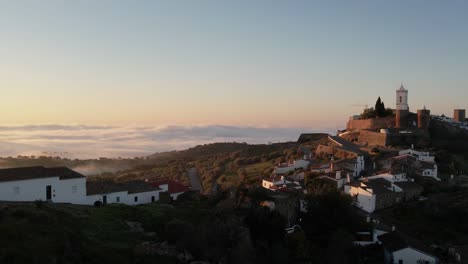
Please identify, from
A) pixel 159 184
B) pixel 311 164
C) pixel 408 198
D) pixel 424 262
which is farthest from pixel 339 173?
pixel 159 184

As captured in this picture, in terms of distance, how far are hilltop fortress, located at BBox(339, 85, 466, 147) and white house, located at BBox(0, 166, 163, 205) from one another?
33.7 metres

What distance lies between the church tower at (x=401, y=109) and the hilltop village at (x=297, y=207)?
943cm

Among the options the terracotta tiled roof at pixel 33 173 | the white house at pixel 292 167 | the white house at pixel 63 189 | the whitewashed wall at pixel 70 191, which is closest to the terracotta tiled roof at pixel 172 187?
the white house at pixel 63 189

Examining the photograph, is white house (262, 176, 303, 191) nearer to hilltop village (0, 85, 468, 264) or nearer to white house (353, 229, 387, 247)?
hilltop village (0, 85, 468, 264)

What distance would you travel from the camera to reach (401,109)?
58.5 m

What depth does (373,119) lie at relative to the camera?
60781mm

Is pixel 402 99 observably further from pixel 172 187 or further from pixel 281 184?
pixel 172 187

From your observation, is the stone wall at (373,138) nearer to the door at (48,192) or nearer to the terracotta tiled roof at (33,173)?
the terracotta tiled roof at (33,173)

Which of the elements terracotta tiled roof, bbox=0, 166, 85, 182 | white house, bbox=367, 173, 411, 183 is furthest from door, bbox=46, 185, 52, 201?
white house, bbox=367, 173, 411, 183

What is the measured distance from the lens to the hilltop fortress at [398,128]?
174 ft

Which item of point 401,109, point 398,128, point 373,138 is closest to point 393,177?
point 373,138

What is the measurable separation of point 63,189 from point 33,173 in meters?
1.67

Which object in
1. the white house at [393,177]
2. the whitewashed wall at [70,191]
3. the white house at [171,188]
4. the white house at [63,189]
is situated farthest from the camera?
the white house at [393,177]

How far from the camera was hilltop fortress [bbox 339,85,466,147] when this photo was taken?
53.2 metres
